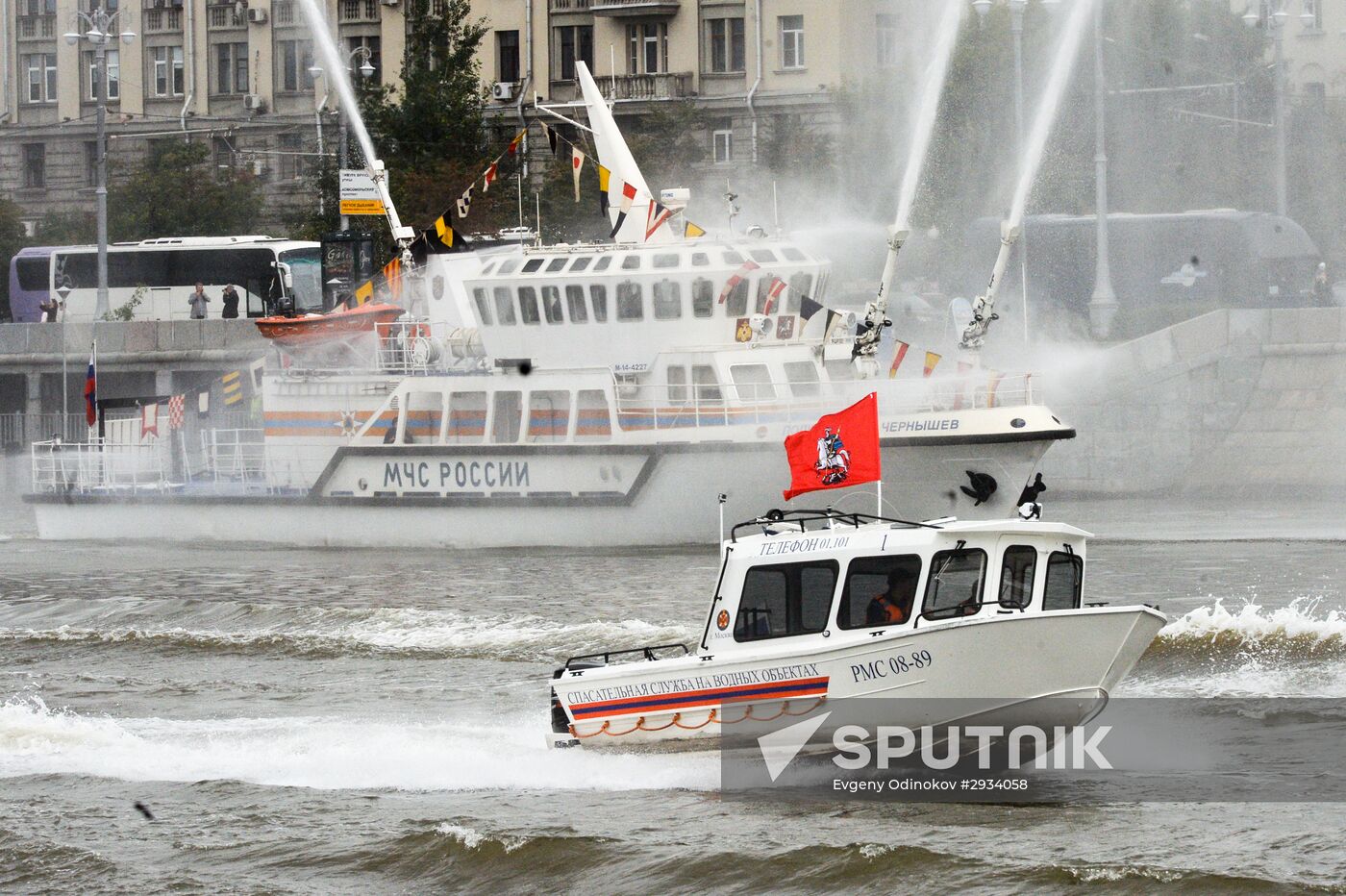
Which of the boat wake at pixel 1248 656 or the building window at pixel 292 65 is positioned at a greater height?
the building window at pixel 292 65

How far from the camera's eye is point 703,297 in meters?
34.6

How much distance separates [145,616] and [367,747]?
10.6 meters

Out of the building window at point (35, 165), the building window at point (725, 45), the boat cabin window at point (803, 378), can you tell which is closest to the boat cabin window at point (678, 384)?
the boat cabin window at point (803, 378)

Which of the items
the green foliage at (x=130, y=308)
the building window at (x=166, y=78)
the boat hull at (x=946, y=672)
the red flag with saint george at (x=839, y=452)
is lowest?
the boat hull at (x=946, y=672)

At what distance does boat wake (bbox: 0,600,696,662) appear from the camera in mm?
24359

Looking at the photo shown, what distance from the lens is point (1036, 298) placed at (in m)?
50.9

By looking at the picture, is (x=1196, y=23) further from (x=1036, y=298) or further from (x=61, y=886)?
(x=61, y=886)

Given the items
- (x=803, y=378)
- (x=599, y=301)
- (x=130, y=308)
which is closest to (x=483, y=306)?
(x=599, y=301)

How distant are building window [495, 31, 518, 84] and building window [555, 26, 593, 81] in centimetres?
175

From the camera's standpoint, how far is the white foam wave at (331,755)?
16.7 metres

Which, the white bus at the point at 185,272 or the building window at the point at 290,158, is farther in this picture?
the building window at the point at 290,158

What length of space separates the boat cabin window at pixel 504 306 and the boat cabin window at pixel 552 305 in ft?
2.11

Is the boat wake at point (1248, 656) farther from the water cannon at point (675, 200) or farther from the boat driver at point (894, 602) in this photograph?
the water cannon at point (675, 200)

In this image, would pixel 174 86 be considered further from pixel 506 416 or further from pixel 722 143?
pixel 506 416
